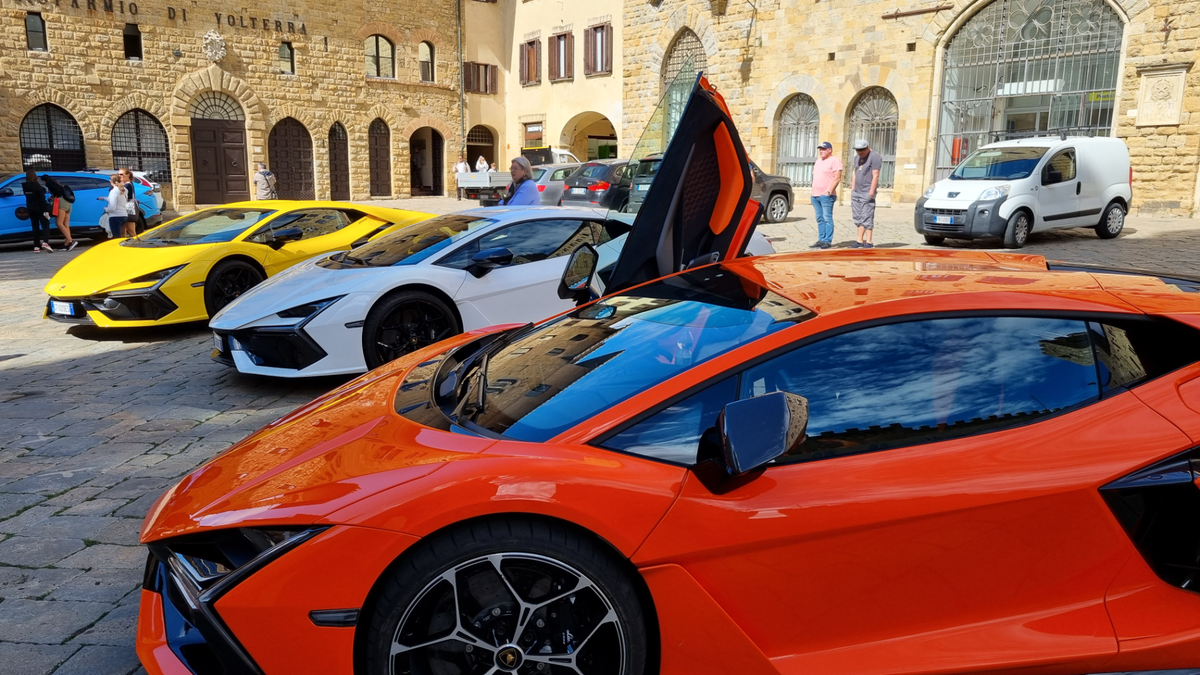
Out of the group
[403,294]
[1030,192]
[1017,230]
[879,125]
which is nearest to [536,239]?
[403,294]

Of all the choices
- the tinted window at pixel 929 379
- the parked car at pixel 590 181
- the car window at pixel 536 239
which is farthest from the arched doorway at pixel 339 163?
the tinted window at pixel 929 379

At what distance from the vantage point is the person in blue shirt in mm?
9500

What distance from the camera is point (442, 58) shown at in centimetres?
3378

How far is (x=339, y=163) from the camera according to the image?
3169cm

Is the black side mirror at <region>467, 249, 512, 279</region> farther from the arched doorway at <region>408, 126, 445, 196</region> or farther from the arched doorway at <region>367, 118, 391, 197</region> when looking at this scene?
→ the arched doorway at <region>408, 126, 445, 196</region>

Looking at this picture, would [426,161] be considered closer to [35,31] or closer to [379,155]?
[379,155]

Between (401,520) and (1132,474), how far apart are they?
178 cm

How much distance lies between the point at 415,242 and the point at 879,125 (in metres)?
19.8

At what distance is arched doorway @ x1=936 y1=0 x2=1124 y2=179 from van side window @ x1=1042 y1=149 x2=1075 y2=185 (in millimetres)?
6710

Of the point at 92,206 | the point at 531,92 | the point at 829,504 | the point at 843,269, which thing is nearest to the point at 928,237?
the point at 843,269

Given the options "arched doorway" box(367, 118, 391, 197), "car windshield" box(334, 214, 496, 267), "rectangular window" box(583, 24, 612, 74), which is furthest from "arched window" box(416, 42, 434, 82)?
"car windshield" box(334, 214, 496, 267)

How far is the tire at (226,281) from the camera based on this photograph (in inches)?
327

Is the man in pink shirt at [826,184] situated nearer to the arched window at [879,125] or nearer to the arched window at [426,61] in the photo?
the arched window at [879,125]

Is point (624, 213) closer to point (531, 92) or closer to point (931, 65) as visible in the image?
point (931, 65)
